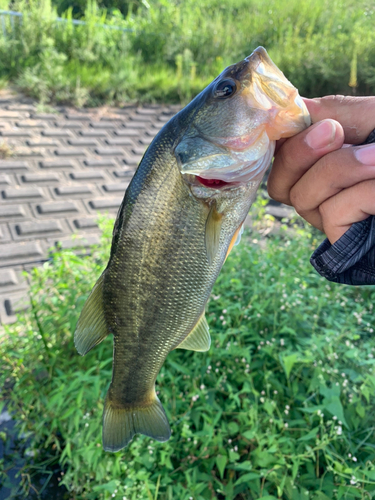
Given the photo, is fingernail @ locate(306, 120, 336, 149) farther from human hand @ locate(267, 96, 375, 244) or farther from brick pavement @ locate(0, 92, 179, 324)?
brick pavement @ locate(0, 92, 179, 324)

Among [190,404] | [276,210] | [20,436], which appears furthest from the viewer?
[276,210]

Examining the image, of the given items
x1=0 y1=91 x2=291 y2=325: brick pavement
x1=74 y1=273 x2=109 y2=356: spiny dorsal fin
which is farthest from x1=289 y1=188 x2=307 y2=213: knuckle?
x1=0 y1=91 x2=291 y2=325: brick pavement

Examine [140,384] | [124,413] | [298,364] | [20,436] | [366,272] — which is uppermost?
[366,272]

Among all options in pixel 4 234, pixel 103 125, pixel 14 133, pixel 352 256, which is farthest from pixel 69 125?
pixel 352 256

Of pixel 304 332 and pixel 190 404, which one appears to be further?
pixel 304 332

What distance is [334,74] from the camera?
6.47 metres

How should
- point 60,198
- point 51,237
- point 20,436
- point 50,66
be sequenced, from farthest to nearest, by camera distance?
point 50,66
point 60,198
point 51,237
point 20,436

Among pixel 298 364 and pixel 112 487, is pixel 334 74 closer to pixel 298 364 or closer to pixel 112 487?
pixel 298 364

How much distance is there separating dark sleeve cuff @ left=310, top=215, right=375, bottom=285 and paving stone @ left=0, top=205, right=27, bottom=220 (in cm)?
340

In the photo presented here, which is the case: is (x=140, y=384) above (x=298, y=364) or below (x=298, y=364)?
above

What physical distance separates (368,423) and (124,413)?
1.35 meters

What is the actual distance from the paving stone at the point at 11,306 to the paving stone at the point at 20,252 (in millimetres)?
438

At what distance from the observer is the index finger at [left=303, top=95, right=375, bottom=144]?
133 cm

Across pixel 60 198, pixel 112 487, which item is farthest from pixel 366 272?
pixel 60 198
